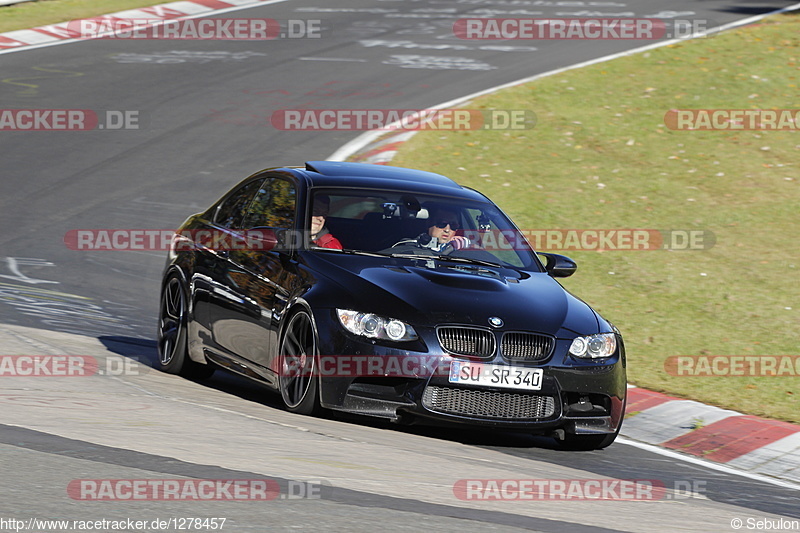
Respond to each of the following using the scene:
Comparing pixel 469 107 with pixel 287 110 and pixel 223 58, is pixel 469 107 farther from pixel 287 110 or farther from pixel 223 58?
pixel 223 58

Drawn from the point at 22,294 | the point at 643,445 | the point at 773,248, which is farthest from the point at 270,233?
the point at 773,248

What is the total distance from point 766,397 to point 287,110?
428 inches

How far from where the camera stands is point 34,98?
18.9 metres

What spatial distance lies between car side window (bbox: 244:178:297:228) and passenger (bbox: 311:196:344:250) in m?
0.17

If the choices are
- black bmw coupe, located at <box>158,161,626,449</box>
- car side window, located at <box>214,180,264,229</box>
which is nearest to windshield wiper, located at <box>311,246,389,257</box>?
black bmw coupe, located at <box>158,161,626,449</box>

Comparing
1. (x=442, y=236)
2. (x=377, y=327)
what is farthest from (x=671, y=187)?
(x=377, y=327)

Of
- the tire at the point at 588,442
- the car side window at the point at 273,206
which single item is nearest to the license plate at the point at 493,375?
the tire at the point at 588,442

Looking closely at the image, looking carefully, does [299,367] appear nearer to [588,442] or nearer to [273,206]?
[273,206]

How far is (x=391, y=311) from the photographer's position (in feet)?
24.1

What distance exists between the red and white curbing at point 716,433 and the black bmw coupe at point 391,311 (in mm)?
817

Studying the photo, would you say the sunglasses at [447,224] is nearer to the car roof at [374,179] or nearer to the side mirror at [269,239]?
the car roof at [374,179]

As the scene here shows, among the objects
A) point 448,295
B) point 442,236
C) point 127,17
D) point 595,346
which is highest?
point 127,17

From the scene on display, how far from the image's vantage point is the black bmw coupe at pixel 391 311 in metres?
7.30

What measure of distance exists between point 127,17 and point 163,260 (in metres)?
14.2
